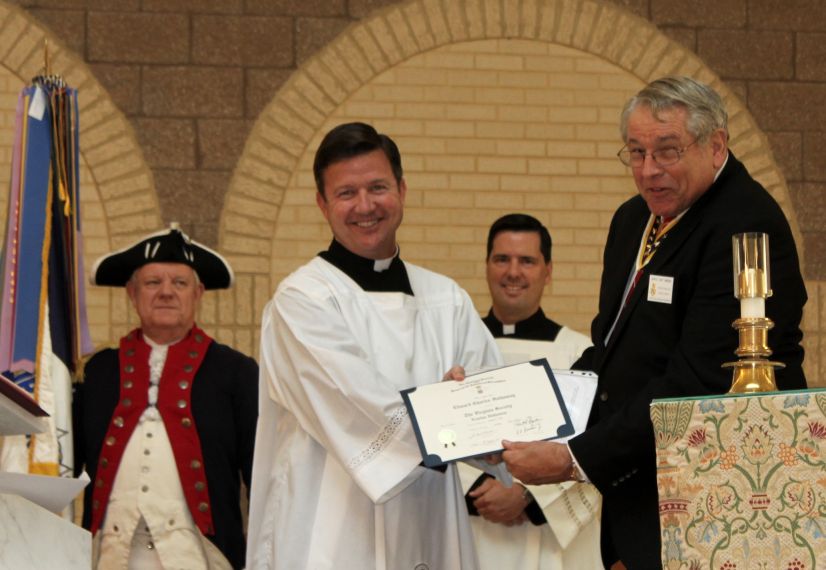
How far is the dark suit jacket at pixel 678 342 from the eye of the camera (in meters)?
3.21

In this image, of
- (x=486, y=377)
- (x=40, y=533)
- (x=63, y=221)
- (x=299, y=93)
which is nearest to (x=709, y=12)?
(x=299, y=93)

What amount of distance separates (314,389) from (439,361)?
15.4 inches

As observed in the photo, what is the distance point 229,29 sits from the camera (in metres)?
6.62

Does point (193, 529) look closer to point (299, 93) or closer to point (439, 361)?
point (439, 361)

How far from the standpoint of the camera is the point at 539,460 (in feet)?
11.2

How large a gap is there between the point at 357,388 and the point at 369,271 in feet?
1.47

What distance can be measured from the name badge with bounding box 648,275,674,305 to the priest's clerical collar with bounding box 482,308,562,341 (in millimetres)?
2195

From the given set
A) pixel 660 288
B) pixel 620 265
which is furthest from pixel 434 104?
pixel 660 288

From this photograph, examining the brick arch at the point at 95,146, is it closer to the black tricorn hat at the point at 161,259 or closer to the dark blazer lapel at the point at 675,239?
the black tricorn hat at the point at 161,259

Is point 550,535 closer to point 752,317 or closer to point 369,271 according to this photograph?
point 369,271

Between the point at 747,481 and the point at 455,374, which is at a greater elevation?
the point at 455,374

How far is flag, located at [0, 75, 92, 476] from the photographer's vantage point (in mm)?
4805

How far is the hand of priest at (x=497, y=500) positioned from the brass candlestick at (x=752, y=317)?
193cm

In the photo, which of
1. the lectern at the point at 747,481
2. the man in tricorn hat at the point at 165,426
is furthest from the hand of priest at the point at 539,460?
the man in tricorn hat at the point at 165,426
